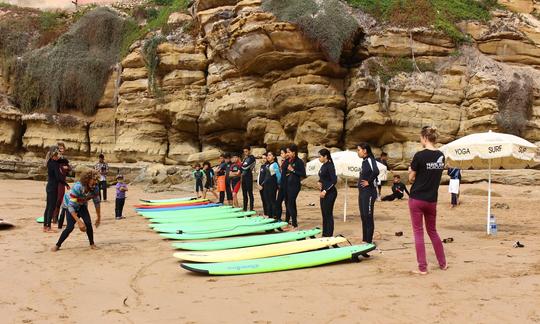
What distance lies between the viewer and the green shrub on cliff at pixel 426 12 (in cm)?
2172

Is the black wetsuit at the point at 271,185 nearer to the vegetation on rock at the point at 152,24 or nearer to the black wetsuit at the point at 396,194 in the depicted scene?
the black wetsuit at the point at 396,194

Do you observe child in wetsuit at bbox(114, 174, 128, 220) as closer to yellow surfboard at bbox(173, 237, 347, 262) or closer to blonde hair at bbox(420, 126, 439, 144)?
yellow surfboard at bbox(173, 237, 347, 262)

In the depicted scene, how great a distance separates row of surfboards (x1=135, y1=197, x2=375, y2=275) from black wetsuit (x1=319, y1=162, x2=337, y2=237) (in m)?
0.29

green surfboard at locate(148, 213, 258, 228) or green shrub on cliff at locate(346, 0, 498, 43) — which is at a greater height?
green shrub on cliff at locate(346, 0, 498, 43)

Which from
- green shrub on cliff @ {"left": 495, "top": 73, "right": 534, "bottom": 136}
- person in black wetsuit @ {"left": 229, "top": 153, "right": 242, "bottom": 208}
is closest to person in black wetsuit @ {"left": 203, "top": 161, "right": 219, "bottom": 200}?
person in black wetsuit @ {"left": 229, "top": 153, "right": 242, "bottom": 208}

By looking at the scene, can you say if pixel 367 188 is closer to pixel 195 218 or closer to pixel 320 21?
pixel 195 218

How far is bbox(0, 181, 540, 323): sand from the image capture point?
13.3 ft

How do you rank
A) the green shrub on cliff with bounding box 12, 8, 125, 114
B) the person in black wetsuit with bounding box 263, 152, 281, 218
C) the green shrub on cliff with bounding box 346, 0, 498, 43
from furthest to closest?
the green shrub on cliff with bounding box 12, 8, 125, 114, the green shrub on cliff with bounding box 346, 0, 498, 43, the person in black wetsuit with bounding box 263, 152, 281, 218

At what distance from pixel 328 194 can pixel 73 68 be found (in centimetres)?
2351

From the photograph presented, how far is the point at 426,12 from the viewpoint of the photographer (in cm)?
2239

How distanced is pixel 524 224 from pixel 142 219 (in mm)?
9380

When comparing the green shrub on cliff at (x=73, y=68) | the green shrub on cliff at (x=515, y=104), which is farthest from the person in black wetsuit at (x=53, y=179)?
the green shrub on cliff at (x=73, y=68)

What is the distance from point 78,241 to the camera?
8297 millimetres

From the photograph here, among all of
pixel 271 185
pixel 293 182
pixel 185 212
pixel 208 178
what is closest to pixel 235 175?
pixel 185 212
